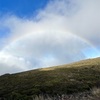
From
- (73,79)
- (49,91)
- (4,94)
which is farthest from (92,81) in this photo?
(4,94)

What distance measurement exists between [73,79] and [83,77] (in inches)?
67.0

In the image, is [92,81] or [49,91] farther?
[92,81]

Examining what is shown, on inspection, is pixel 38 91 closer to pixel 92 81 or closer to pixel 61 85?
pixel 61 85

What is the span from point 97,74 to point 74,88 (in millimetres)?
7942

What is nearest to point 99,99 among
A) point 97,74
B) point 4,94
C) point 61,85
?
point 61,85

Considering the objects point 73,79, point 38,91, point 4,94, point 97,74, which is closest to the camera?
point 38,91

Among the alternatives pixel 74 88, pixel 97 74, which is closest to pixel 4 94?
pixel 74 88

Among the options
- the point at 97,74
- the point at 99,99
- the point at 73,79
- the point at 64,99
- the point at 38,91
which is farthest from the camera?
the point at 97,74

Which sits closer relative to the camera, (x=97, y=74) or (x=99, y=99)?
(x=99, y=99)

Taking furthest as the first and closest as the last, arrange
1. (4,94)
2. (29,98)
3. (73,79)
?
(73,79)
(4,94)
(29,98)

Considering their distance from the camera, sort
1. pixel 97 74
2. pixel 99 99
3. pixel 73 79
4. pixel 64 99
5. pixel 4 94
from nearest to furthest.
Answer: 1. pixel 99 99
2. pixel 64 99
3. pixel 4 94
4. pixel 73 79
5. pixel 97 74

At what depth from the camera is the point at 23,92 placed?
29.5m

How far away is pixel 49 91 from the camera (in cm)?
2944

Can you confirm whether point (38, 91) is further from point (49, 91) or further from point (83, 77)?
point (83, 77)
